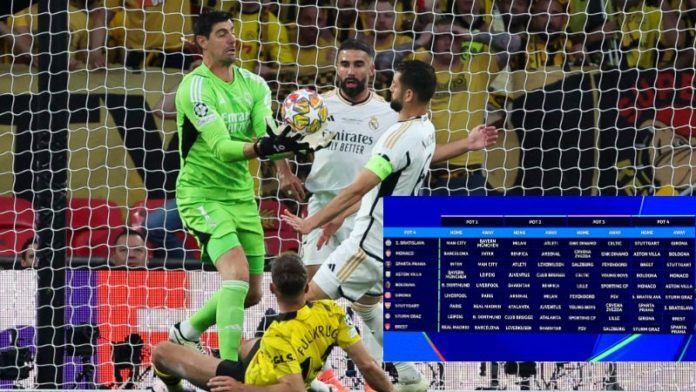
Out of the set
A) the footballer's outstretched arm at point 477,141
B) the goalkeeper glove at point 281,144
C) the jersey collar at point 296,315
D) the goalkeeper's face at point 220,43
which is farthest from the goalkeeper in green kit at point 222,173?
the footballer's outstretched arm at point 477,141

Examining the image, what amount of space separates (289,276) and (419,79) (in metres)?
1.58

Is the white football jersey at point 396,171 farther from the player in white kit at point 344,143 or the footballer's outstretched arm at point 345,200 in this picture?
the player in white kit at point 344,143

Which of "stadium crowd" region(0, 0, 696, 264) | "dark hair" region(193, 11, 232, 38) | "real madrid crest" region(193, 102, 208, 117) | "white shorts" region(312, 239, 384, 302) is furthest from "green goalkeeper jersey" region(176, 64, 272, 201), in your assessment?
"stadium crowd" region(0, 0, 696, 264)

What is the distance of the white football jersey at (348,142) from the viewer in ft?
26.2

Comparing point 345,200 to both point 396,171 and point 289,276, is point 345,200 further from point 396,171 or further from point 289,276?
point 289,276

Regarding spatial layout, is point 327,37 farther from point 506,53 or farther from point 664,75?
point 664,75

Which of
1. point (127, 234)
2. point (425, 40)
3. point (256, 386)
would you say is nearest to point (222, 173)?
point (256, 386)

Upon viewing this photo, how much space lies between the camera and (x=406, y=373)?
7465 millimetres

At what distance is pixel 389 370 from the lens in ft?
27.9

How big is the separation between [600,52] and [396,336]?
2.68 meters

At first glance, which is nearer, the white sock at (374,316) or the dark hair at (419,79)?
the dark hair at (419,79)

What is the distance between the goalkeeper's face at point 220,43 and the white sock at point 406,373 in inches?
67.9

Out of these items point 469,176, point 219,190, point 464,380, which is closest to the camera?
point 219,190

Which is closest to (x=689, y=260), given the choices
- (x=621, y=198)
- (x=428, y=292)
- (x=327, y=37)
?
(x=621, y=198)
